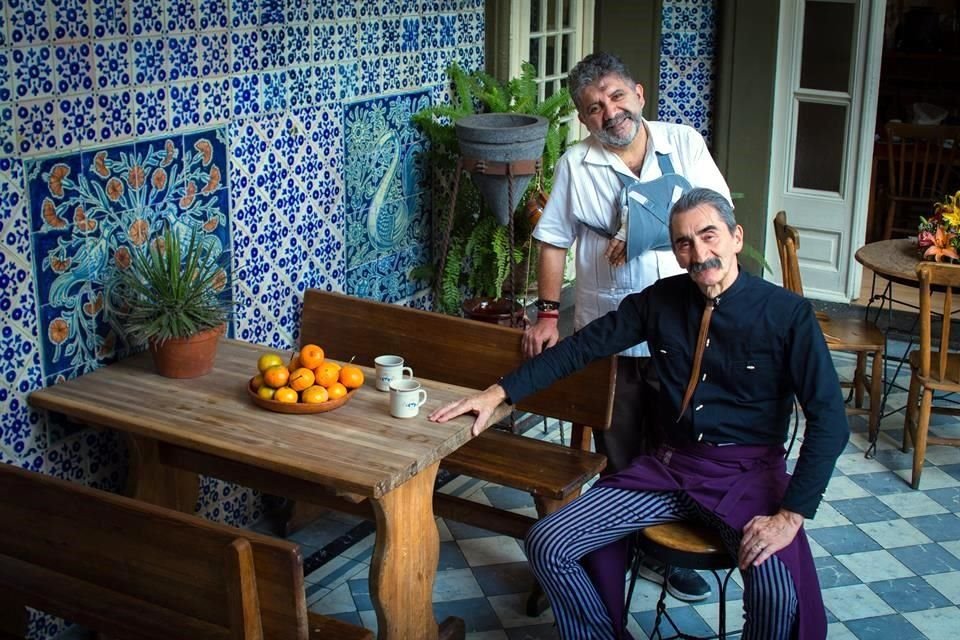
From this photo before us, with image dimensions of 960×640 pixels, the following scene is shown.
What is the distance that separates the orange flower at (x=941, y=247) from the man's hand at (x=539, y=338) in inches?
81.3

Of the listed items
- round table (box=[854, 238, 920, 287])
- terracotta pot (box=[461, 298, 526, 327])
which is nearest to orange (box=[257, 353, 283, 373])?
terracotta pot (box=[461, 298, 526, 327])

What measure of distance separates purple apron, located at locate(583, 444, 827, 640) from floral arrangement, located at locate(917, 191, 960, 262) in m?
2.14

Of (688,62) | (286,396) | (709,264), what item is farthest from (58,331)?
(688,62)

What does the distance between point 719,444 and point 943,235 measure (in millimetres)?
2321

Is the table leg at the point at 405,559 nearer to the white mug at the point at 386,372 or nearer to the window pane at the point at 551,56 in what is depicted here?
the white mug at the point at 386,372

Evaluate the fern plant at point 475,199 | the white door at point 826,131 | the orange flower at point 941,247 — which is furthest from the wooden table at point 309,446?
the white door at point 826,131

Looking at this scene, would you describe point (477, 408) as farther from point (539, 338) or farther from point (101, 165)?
point (101, 165)

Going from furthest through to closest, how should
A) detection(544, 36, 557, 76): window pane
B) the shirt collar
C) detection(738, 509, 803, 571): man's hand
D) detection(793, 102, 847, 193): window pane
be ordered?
detection(793, 102, 847, 193): window pane < detection(544, 36, 557, 76): window pane < the shirt collar < detection(738, 509, 803, 571): man's hand

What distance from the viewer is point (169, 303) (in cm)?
380

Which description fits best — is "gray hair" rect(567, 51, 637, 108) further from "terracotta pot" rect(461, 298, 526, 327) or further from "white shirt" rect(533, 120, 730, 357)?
"terracotta pot" rect(461, 298, 526, 327)

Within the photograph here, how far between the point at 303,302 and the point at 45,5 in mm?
1493

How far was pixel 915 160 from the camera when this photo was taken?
8195mm

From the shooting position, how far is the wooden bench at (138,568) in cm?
263

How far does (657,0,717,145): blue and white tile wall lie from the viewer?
693cm
